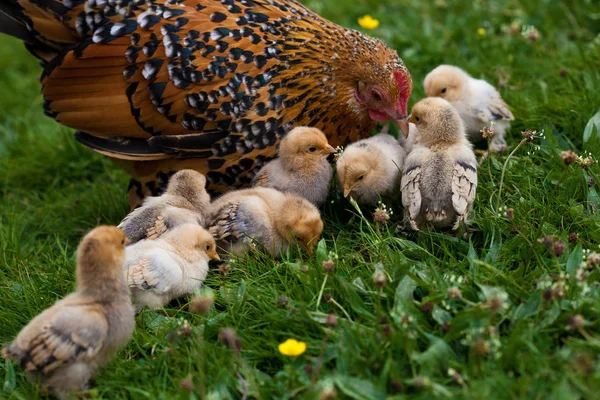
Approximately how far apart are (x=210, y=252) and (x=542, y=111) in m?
2.46

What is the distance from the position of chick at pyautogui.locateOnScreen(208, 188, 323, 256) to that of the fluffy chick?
0.23 m

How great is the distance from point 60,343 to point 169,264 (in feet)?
2.37

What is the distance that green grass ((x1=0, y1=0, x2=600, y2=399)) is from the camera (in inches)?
117

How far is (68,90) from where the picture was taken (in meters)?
4.55

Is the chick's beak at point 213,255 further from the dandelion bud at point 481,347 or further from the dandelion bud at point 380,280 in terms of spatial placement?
the dandelion bud at point 481,347

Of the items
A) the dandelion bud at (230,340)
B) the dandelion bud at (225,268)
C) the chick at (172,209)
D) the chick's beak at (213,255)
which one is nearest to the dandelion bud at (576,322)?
the dandelion bud at (230,340)

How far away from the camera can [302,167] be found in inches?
168

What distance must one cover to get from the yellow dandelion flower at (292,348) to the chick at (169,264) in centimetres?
77

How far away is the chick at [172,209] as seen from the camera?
157 inches

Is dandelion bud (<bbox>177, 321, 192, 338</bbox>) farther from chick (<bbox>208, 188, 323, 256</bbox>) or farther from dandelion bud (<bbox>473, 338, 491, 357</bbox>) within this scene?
dandelion bud (<bbox>473, 338, 491, 357</bbox>)

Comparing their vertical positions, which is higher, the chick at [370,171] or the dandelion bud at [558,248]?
the dandelion bud at [558,248]

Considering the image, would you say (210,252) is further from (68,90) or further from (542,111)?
(542,111)

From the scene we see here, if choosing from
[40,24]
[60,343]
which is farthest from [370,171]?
[40,24]

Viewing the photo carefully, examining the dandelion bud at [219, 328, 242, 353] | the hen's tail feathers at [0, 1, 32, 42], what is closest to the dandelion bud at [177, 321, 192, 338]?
the dandelion bud at [219, 328, 242, 353]
